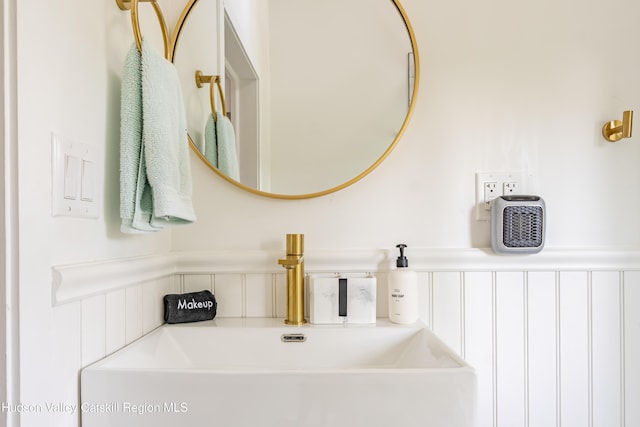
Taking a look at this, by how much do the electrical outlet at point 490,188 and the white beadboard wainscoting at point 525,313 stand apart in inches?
4.1

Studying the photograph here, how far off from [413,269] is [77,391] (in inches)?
29.6

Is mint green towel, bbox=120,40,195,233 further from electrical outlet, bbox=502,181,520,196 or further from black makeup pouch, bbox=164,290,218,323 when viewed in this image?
electrical outlet, bbox=502,181,520,196

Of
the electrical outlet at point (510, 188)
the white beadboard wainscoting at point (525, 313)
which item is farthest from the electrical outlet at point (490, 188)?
the white beadboard wainscoting at point (525, 313)

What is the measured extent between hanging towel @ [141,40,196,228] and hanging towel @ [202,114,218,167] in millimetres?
198

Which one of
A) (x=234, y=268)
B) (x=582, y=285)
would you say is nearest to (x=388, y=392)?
(x=234, y=268)

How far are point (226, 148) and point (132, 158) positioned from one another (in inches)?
13.0

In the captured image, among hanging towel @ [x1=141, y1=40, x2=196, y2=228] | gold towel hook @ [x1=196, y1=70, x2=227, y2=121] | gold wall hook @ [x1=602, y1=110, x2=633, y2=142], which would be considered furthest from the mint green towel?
gold wall hook @ [x1=602, y1=110, x2=633, y2=142]

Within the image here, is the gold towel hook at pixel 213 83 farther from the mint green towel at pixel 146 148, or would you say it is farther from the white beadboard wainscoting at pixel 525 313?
Result: the white beadboard wainscoting at pixel 525 313

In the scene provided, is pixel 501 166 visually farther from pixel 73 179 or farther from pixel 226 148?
pixel 73 179

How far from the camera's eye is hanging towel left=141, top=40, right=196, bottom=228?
79cm

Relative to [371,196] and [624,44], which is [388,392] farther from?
[624,44]

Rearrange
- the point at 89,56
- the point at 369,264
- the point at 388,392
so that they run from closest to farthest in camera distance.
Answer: the point at 388,392
the point at 89,56
the point at 369,264

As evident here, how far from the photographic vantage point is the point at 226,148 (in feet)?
3.58

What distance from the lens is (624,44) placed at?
109cm
